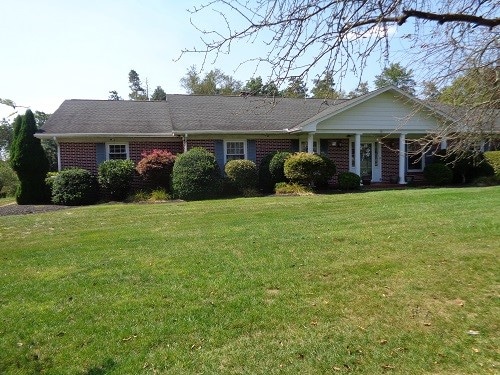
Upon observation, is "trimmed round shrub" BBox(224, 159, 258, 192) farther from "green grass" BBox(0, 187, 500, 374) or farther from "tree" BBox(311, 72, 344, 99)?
"tree" BBox(311, 72, 344, 99)

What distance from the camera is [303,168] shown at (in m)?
16.1

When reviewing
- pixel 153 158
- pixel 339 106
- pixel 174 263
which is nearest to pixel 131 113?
pixel 153 158

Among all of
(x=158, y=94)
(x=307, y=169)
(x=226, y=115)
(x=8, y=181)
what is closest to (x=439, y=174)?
(x=307, y=169)

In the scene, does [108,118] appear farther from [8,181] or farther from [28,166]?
[8,181]

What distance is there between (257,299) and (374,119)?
16.4 metres

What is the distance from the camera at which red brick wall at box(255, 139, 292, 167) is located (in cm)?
1884

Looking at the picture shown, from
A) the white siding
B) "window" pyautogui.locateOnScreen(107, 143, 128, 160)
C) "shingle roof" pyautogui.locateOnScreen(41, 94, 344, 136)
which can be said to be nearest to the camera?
"shingle roof" pyautogui.locateOnScreen(41, 94, 344, 136)

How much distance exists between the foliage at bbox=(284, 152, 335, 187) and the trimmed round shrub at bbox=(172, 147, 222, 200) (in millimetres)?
3061

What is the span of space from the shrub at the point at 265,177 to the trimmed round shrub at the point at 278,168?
0.16 metres

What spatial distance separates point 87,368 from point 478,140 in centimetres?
632

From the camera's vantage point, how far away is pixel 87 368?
313cm

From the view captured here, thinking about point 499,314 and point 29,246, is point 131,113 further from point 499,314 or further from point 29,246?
point 499,314

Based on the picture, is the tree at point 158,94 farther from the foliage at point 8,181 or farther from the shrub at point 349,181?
the shrub at point 349,181

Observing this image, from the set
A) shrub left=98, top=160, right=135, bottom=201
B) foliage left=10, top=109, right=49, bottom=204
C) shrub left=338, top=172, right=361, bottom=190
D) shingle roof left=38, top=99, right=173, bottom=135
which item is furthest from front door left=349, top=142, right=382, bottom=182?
foliage left=10, top=109, right=49, bottom=204
